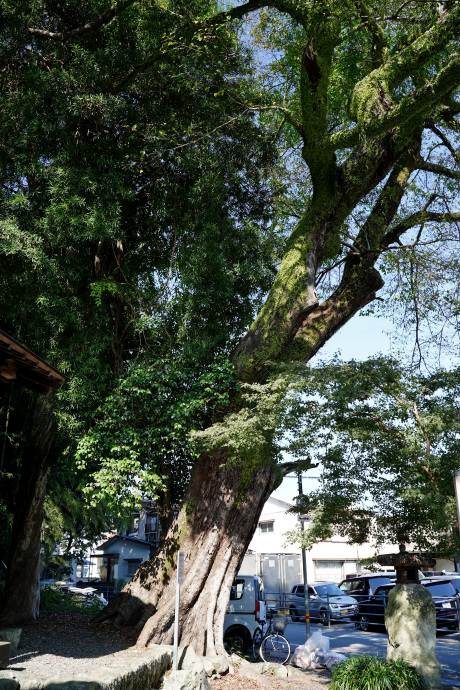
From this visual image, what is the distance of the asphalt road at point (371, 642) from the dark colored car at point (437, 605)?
1.11 ft

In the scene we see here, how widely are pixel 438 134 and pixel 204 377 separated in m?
7.97

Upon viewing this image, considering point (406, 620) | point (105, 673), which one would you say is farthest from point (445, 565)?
point (105, 673)

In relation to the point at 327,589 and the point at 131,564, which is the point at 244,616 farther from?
the point at 131,564

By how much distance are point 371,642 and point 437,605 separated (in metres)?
2.51

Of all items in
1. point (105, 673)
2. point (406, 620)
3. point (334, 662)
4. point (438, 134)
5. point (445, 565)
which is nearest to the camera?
point (105, 673)

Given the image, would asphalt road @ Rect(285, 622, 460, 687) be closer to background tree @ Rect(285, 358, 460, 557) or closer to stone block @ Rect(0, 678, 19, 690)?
background tree @ Rect(285, 358, 460, 557)

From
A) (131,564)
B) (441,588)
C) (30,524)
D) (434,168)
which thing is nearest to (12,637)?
(30,524)

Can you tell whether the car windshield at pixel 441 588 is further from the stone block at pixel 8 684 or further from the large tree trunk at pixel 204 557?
the stone block at pixel 8 684

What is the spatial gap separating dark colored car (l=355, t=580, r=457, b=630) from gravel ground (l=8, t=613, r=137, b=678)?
8.02 metres

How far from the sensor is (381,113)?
10633mm

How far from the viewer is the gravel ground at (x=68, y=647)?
7797 mm

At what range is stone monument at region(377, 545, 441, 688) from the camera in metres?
8.27

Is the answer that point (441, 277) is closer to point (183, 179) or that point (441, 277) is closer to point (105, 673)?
point (183, 179)

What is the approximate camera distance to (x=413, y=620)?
8.45 meters
